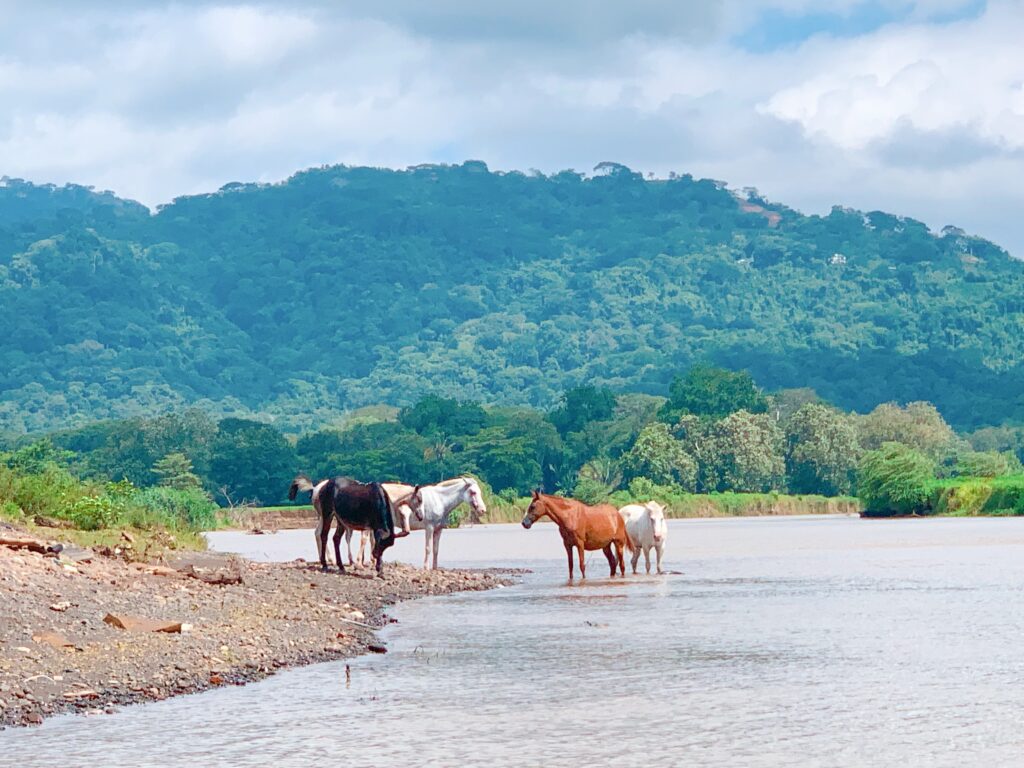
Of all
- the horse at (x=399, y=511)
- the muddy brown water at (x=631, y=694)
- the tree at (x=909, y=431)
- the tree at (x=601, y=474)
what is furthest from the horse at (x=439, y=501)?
the tree at (x=909, y=431)

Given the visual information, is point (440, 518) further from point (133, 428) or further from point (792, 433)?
point (133, 428)

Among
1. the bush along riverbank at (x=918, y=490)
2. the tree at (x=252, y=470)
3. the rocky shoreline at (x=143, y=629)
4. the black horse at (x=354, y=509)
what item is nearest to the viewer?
the rocky shoreline at (x=143, y=629)

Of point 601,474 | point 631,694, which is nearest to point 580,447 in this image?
point 601,474

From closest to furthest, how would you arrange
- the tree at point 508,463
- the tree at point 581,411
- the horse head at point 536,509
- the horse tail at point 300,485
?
the horse tail at point 300,485 → the horse head at point 536,509 → the tree at point 508,463 → the tree at point 581,411

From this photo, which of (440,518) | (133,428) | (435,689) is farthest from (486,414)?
(435,689)

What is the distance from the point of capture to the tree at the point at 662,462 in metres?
123

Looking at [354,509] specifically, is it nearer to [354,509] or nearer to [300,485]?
[354,509]

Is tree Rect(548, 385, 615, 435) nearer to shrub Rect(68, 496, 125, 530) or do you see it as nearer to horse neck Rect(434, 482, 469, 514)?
horse neck Rect(434, 482, 469, 514)

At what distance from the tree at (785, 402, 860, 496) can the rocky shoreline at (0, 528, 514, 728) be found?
10102cm

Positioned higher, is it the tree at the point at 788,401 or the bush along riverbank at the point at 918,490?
the tree at the point at 788,401

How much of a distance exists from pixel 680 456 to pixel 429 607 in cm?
9893

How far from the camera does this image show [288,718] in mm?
15320

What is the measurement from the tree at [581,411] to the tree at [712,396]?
11.9 m

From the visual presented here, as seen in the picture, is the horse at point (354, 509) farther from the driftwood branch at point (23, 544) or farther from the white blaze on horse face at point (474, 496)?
the driftwood branch at point (23, 544)
